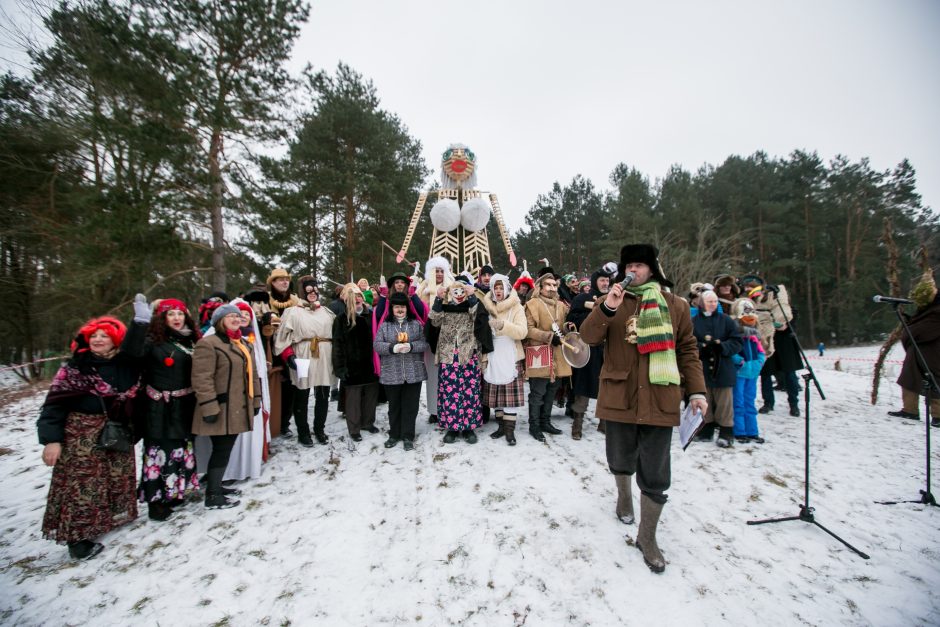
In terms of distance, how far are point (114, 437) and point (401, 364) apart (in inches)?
103

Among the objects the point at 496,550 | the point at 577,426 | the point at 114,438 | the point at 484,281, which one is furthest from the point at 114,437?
the point at 577,426

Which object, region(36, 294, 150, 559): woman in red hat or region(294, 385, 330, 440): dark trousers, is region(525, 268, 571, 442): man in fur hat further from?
region(36, 294, 150, 559): woman in red hat

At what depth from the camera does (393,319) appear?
187 inches

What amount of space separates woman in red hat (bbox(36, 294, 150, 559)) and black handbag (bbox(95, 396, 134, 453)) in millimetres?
45

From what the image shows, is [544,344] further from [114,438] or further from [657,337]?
[114,438]

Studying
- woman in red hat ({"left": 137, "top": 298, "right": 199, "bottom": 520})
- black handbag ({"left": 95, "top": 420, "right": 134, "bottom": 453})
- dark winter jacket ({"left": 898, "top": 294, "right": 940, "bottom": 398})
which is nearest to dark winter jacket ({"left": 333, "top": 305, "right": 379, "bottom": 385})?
woman in red hat ({"left": 137, "top": 298, "right": 199, "bottom": 520})

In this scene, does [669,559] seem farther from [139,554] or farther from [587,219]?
[587,219]

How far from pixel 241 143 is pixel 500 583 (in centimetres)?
1198

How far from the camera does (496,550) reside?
9.55ft

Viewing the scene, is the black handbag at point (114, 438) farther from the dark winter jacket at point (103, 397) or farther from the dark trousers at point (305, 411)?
the dark trousers at point (305, 411)

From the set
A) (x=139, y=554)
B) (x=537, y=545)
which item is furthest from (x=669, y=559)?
(x=139, y=554)

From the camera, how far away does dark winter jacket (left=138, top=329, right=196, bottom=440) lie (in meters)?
3.34

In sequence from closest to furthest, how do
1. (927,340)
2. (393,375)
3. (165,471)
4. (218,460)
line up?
(165,471) → (218,460) → (393,375) → (927,340)

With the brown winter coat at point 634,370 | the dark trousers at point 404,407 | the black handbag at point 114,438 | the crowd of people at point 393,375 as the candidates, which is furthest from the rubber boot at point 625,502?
the black handbag at point 114,438
